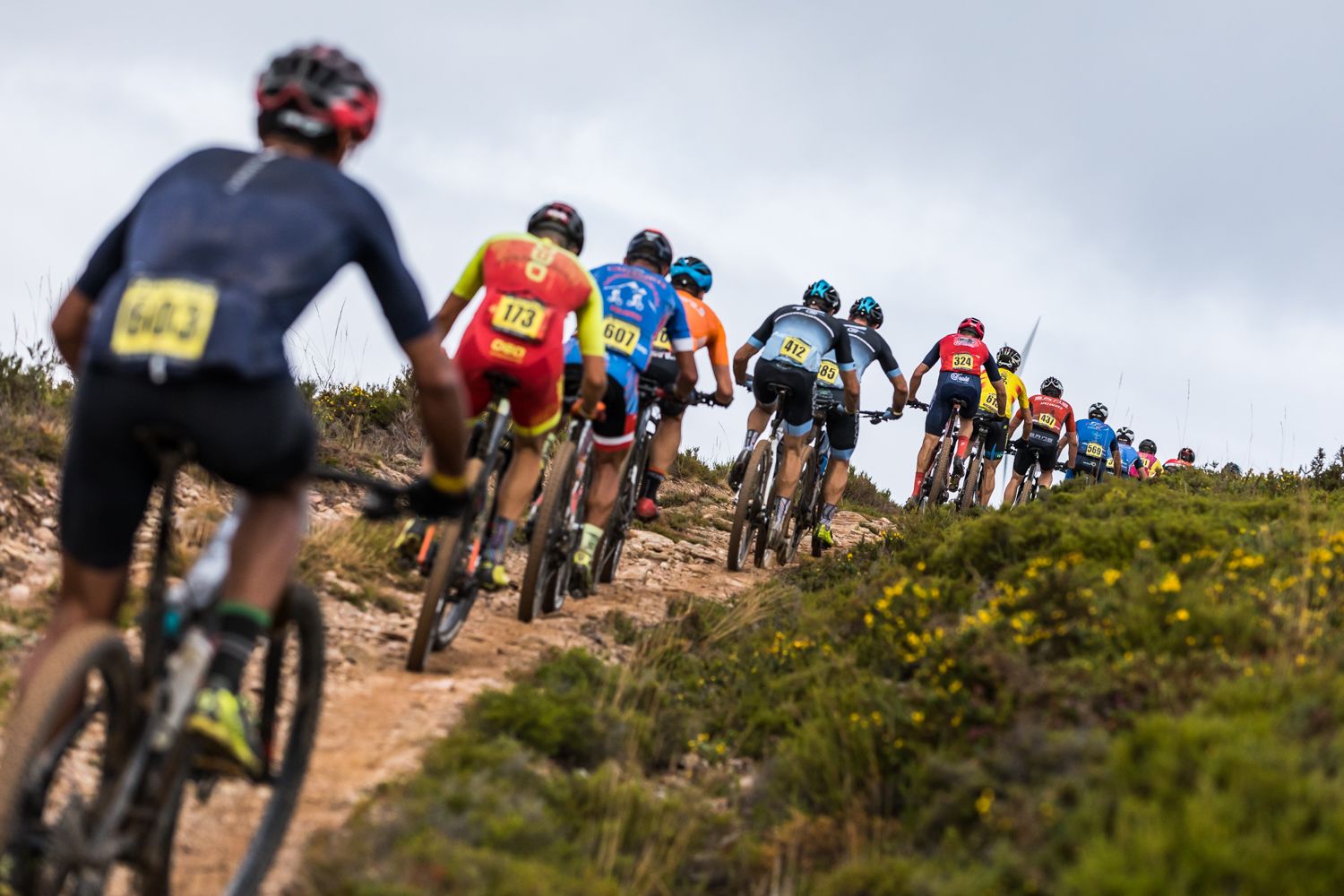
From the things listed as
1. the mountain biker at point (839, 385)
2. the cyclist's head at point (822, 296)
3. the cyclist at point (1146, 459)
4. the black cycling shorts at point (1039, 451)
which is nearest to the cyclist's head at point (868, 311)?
the mountain biker at point (839, 385)

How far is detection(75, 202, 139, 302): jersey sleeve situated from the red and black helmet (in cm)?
53

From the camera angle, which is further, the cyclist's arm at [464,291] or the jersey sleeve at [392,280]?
the cyclist's arm at [464,291]

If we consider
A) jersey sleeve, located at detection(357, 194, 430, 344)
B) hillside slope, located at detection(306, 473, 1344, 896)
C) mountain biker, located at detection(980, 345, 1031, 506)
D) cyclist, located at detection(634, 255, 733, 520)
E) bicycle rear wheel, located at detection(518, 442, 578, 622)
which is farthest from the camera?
mountain biker, located at detection(980, 345, 1031, 506)

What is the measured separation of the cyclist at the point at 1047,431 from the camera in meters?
20.2

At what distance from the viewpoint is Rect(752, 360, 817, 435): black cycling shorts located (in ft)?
37.5

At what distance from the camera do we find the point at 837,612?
287 inches

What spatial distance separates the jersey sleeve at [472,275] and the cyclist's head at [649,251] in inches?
89.7

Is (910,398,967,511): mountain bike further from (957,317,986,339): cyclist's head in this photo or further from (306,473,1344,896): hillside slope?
(306,473,1344,896): hillside slope

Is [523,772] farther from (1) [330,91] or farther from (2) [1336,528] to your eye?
(2) [1336,528]

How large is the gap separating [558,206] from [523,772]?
11.3 ft

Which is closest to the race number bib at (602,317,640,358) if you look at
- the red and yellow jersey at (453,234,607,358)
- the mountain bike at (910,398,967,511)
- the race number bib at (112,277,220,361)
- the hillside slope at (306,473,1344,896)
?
the red and yellow jersey at (453,234,607,358)

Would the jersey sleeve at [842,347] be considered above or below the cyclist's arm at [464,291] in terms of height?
above

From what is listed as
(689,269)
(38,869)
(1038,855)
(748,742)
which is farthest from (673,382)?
(38,869)

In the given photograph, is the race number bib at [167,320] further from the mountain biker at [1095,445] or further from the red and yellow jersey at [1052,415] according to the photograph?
the mountain biker at [1095,445]
